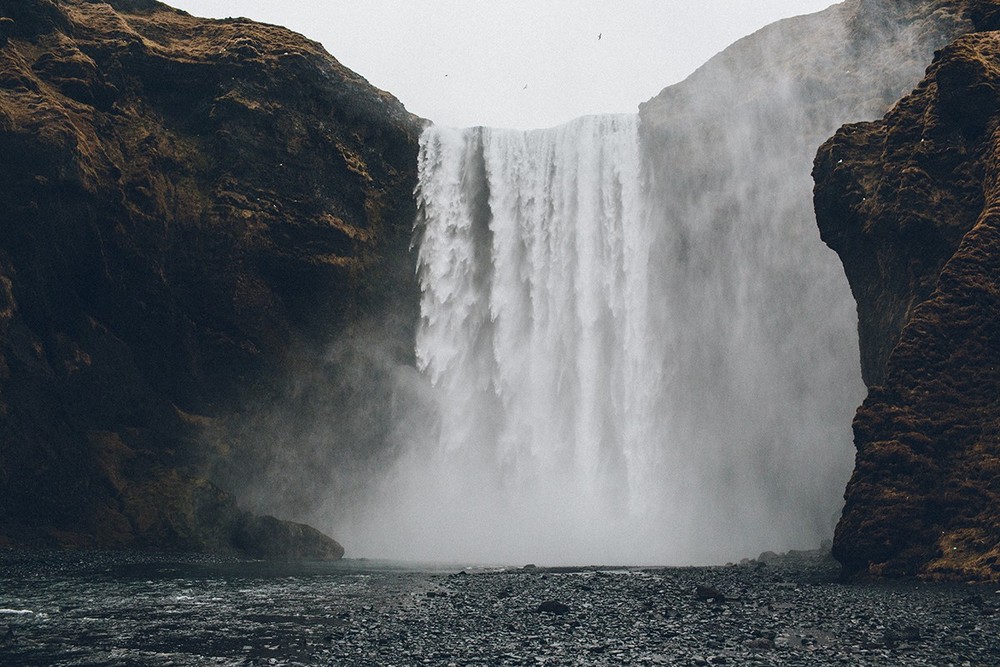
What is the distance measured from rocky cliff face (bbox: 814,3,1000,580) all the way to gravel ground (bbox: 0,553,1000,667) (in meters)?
1.73

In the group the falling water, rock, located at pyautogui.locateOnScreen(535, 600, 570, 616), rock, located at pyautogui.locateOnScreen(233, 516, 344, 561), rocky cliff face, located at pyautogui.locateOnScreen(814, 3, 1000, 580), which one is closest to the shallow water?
rock, located at pyautogui.locateOnScreen(535, 600, 570, 616)

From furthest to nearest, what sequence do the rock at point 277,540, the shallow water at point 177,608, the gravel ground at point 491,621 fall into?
the rock at point 277,540 < the shallow water at point 177,608 < the gravel ground at point 491,621

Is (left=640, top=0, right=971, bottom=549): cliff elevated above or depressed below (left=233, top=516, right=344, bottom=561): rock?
above

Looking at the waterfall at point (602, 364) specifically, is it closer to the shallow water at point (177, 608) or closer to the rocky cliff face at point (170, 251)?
the rocky cliff face at point (170, 251)

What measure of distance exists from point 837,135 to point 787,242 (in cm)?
1777

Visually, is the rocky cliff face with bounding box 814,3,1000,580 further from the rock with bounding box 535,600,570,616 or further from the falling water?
the falling water

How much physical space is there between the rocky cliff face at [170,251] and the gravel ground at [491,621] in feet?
33.6

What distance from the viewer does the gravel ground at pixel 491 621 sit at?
34.0 feet

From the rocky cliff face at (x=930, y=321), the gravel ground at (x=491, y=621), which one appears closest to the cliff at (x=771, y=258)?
the rocky cliff face at (x=930, y=321)

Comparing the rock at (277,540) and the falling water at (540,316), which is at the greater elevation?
the falling water at (540,316)

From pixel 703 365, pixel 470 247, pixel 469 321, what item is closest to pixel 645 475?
pixel 703 365

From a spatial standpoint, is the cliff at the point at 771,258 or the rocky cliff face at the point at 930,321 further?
the cliff at the point at 771,258

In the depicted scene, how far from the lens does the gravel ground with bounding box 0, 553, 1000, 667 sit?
34.0 ft

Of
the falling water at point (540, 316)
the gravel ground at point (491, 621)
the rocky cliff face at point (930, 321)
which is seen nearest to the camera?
the gravel ground at point (491, 621)
